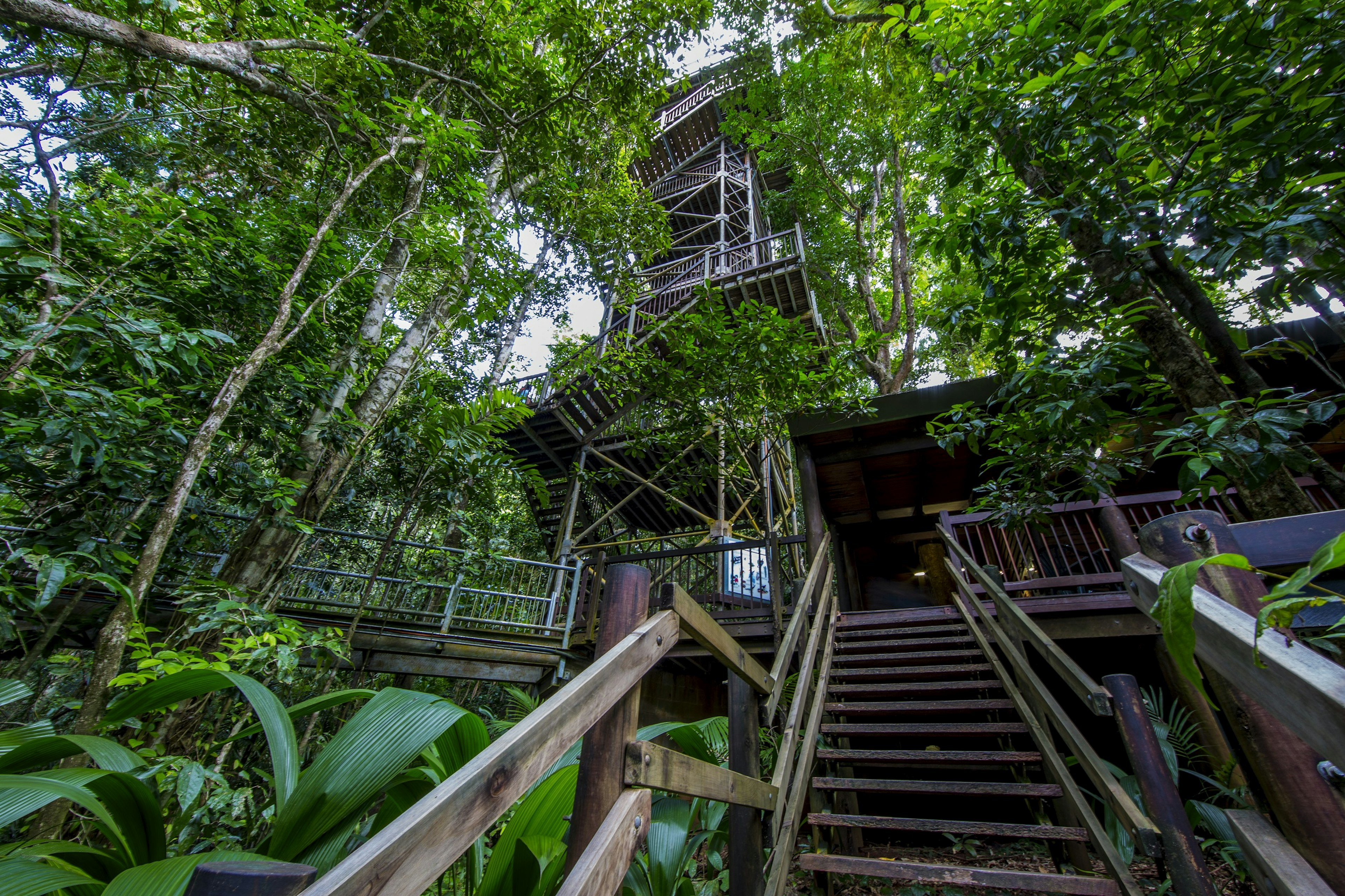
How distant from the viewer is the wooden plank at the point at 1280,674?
2.21 ft

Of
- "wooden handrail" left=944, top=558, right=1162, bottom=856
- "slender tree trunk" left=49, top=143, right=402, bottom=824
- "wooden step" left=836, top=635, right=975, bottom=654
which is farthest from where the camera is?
"wooden step" left=836, top=635, right=975, bottom=654

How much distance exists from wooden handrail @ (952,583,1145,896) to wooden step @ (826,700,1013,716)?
0.49 ft

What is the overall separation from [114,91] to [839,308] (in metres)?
11.7

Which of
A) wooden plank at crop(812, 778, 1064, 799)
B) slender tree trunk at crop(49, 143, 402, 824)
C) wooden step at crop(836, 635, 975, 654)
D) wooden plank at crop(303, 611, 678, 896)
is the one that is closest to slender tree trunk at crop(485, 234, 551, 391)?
slender tree trunk at crop(49, 143, 402, 824)

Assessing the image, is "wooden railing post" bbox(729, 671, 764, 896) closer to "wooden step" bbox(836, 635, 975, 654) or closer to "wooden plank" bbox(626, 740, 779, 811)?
"wooden plank" bbox(626, 740, 779, 811)

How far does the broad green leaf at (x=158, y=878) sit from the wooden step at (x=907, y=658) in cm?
459

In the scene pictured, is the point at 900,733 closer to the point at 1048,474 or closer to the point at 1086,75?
the point at 1048,474

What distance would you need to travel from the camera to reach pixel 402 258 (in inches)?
205

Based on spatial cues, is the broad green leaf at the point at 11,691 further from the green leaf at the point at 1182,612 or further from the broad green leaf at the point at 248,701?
the green leaf at the point at 1182,612

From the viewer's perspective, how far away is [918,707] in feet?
12.5

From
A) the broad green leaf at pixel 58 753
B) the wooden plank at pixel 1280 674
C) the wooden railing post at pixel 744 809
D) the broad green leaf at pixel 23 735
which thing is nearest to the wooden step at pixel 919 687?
the wooden railing post at pixel 744 809

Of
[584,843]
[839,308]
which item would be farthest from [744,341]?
[839,308]

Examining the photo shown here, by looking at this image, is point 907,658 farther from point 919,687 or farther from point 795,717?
point 795,717

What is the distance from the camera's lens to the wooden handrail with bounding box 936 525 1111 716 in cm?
240
